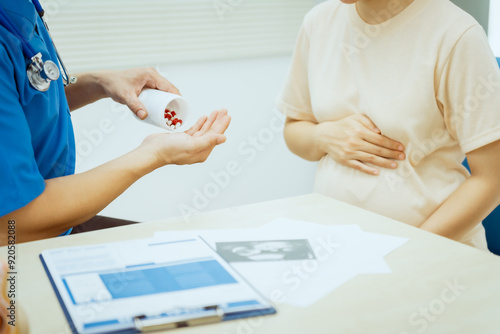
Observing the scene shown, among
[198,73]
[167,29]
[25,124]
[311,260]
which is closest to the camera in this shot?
[311,260]

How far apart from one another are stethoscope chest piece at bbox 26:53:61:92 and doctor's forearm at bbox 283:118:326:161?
24.7 inches

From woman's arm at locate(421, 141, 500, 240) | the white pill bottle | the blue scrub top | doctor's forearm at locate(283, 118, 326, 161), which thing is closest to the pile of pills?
the white pill bottle

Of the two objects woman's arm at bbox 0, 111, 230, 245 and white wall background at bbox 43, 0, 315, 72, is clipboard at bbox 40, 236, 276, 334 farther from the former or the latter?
white wall background at bbox 43, 0, 315, 72

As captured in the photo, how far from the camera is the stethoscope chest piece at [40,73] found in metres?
1.02

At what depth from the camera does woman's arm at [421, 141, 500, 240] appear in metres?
1.15

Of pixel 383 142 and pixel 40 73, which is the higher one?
pixel 40 73

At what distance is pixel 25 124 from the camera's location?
95 centimetres

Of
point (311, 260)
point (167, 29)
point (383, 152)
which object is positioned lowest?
point (311, 260)

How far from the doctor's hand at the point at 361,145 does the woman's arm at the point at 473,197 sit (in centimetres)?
14

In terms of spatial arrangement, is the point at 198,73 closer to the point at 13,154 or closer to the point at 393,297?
the point at 13,154

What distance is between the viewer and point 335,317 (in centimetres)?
67

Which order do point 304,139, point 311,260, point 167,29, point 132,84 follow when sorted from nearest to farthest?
point 311,260 → point 132,84 → point 304,139 → point 167,29

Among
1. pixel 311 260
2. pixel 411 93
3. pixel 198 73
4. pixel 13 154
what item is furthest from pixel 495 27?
pixel 13 154

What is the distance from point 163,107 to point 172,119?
0.04 m
